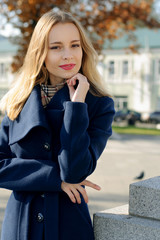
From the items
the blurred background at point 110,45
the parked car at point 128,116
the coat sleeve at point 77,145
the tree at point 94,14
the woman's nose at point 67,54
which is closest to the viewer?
the coat sleeve at point 77,145

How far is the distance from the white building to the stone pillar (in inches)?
1517

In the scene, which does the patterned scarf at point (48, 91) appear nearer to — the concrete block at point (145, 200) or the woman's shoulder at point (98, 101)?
the woman's shoulder at point (98, 101)

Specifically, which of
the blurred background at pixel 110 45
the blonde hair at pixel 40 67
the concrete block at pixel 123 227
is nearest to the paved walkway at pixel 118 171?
the blurred background at pixel 110 45

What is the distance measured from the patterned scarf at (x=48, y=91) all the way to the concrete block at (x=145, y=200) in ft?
2.17

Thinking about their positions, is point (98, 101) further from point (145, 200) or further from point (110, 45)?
point (110, 45)

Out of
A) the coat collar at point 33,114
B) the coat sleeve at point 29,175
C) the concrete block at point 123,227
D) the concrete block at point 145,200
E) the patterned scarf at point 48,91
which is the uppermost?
the patterned scarf at point 48,91

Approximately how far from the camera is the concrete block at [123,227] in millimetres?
1990

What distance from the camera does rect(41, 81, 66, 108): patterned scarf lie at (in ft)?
6.94

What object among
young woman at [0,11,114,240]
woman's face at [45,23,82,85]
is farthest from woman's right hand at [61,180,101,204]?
woman's face at [45,23,82,85]

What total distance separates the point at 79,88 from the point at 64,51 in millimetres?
225

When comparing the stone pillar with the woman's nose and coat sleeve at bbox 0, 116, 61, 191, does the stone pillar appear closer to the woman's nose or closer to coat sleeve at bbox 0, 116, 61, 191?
coat sleeve at bbox 0, 116, 61, 191

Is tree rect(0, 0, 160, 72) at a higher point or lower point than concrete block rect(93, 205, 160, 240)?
higher

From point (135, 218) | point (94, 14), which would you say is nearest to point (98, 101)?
point (135, 218)

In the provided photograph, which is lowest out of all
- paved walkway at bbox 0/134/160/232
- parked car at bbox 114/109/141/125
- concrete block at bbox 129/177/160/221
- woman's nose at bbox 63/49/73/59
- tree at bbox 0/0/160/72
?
parked car at bbox 114/109/141/125
